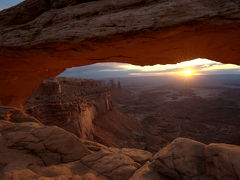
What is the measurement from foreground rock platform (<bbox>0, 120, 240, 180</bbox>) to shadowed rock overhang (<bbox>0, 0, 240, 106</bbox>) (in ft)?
7.35

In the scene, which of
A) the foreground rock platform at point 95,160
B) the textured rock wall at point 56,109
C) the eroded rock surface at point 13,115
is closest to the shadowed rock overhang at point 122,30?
the eroded rock surface at point 13,115

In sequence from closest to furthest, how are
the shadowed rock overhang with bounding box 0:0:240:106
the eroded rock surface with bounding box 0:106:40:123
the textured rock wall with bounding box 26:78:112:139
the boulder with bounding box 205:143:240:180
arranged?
the boulder with bounding box 205:143:240:180
the shadowed rock overhang with bounding box 0:0:240:106
the eroded rock surface with bounding box 0:106:40:123
the textured rock wall with bounding box 26:78:112:139

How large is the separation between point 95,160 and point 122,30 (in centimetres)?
295

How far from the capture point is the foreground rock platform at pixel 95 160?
5.66 ft

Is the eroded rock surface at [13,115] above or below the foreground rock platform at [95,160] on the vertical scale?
above

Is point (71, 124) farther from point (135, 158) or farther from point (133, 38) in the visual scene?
point (133, 38)

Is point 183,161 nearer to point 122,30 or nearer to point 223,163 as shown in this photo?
point 223,163

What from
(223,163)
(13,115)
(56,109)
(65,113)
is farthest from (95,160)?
(56,109)

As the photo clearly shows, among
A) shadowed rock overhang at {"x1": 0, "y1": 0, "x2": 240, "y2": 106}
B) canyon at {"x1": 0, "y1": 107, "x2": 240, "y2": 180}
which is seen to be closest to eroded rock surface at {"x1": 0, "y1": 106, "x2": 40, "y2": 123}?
A: canyon at {"x1": 0, "y1": 107, "x2": 240, "y2": 180}

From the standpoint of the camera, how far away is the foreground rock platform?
67.9 inches

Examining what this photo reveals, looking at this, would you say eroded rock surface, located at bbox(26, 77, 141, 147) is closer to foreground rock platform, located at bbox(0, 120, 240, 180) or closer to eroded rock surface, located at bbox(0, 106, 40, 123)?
eroded rock surface, located at bbox(0, 106, 40, 123)

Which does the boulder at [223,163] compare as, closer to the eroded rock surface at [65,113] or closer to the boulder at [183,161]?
the boulder at [183,161]

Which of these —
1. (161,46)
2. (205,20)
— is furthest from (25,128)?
(205,20)

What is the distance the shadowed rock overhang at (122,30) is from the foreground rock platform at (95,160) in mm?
2240
